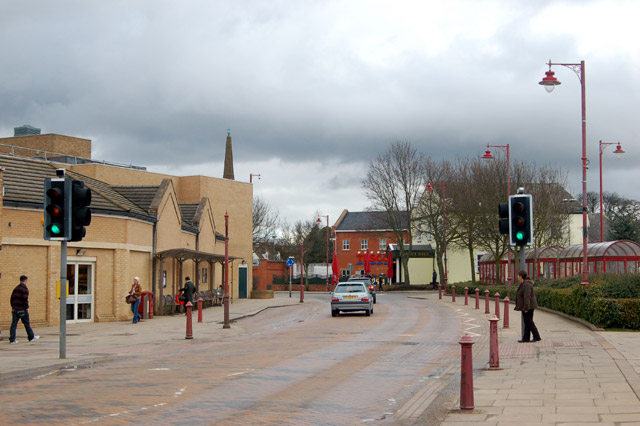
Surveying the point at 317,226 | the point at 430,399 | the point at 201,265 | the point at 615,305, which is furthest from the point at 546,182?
the point at 317,226

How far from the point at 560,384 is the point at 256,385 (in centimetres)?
483

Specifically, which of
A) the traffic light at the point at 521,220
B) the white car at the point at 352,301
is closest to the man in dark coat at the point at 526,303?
the traffic light at the point at 521,220

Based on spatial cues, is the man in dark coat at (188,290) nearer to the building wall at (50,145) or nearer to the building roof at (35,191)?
the building roof at (35,191)

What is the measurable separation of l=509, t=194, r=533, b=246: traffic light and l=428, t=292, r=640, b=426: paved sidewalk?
252 cm

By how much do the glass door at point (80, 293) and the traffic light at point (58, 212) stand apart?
10669 mm

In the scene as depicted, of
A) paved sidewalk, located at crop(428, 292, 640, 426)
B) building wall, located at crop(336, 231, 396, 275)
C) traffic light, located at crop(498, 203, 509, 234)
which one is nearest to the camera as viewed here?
paved sidewalk, located at crop(428, 292, 640, 426)

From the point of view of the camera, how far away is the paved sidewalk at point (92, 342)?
14337 millimetres

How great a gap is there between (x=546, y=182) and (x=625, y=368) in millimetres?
36220

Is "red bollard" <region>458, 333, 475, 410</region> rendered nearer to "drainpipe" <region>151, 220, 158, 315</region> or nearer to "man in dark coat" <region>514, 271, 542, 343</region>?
"man in dark coat" <region>514, 271, 542, 343</region>

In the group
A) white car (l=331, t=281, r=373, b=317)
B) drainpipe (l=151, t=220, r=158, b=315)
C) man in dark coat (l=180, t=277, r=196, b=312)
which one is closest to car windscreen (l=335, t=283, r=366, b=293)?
white car (l=331, t=281, r=373, b=317)

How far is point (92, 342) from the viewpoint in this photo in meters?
19.8

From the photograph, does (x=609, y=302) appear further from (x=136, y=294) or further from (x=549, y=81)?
(x=136, y=294)

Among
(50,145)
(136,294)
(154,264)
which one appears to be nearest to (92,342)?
(136,294)

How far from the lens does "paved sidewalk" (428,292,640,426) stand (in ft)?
28.1
